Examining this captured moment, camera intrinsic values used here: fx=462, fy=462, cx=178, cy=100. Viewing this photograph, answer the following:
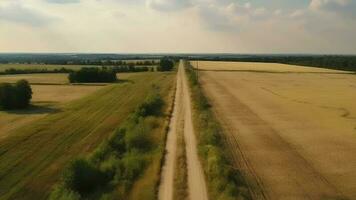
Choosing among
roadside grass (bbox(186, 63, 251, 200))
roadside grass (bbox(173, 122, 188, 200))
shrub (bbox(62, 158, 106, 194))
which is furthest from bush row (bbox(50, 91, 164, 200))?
roadside grass (bbox(186, 63, 251, 200))

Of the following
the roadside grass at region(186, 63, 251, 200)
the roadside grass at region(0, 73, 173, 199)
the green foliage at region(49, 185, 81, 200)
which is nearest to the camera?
the green foliage at region(49, 185, 81, 200)

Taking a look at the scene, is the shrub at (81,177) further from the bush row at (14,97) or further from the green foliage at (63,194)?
the bush row at (14,97)

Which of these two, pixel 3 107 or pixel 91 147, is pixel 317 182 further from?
pixel 3 107

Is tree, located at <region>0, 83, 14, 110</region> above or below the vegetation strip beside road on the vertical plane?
below

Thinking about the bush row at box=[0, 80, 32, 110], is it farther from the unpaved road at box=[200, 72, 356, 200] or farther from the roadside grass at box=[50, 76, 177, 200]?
the unpaved road at box=[200, 72, 356, 200]

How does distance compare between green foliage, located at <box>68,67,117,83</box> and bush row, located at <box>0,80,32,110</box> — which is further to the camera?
green foliage, located at <box>68,67,117,83</box>

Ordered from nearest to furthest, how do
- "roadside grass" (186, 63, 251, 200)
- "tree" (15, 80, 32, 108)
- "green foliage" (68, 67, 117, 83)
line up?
"roadside grass" (186, 63, 251, 200) < "tree" (15, 80, 32, 108) < "green foliage" (68, 67, 117, 83)
